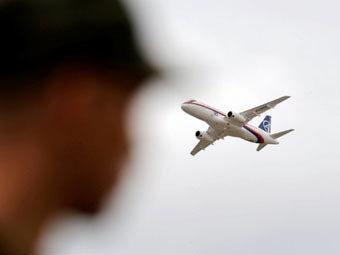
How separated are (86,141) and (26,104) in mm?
310

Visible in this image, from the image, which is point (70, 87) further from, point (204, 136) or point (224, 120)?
point (204, 136)

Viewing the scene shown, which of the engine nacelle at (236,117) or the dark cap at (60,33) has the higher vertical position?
the engine nacelle at (236,117)

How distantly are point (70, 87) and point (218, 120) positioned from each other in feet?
235

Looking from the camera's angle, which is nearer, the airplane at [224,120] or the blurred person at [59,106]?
the blurred person at [59,106]

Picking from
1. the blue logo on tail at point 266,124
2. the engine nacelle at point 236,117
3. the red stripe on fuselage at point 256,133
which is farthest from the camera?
the blue logo on tail at point 266,124

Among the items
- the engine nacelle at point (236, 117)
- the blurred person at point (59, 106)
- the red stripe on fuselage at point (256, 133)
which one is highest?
the red stripe on fuselage at point (256, 133)

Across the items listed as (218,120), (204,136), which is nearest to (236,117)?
(218,120)

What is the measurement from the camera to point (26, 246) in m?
3.05

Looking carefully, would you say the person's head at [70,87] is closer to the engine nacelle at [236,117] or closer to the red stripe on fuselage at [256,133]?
the engine nacelle at [236,117]

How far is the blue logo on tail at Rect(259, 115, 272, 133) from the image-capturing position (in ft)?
340

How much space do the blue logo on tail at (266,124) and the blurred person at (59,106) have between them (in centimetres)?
10121

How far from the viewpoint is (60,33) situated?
280 centimetres

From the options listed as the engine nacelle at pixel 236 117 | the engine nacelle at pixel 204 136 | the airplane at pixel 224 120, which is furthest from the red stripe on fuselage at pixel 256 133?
the engine nacelle at pixel 236 117

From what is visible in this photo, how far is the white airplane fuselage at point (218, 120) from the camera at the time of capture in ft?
238
